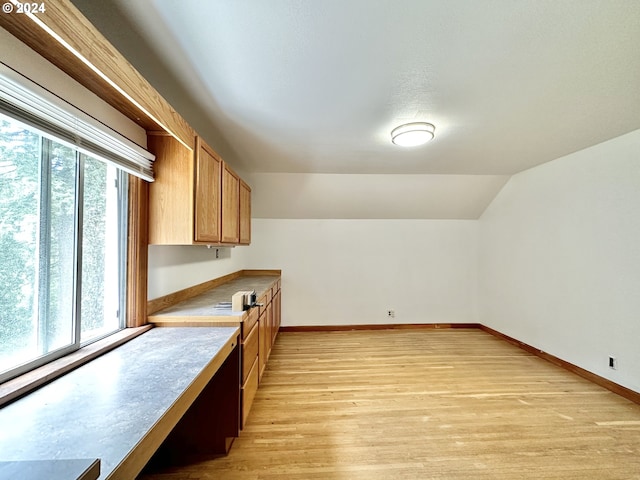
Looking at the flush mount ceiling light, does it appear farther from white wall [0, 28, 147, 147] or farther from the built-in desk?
the built-in desk

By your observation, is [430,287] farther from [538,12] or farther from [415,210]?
[538,12]

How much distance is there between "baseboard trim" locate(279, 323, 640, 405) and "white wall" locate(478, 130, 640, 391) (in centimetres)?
6

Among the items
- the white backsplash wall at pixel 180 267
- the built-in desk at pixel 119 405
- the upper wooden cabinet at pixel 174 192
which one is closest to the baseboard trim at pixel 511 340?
the white backsplash wall at pixel 180 267

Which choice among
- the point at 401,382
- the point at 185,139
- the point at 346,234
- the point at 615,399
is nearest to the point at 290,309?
the point at 346,234

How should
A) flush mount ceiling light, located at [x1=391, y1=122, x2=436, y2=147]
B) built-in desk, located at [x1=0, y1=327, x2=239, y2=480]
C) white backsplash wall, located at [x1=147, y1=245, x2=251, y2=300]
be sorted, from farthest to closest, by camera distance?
flush mount ceiling light, located at [x1=391, y1=122, x2=436, y2=147]
white backsplash wall, located at [x1=147, y1=245, x2=251, y2=300]
built-in desk, located at [x1=0, y1=327, x2=239, y2=480]

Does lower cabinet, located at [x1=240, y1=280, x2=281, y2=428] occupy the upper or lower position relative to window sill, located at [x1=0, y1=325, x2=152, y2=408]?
lower

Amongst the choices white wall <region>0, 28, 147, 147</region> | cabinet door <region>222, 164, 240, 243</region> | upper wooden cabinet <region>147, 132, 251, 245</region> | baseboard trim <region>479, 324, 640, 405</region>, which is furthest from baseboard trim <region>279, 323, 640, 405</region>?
white wall <region>0, 28, 147, 147</region>

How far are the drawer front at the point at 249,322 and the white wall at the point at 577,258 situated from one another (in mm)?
3423

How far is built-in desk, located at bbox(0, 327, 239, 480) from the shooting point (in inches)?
28.1

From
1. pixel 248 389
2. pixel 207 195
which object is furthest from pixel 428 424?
pixel 207 195

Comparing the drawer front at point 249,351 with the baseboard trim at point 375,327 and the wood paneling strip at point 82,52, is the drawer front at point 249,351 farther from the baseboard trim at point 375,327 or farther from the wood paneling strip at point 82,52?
the baseboard trim at point 375,327

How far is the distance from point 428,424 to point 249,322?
1636 millimetres

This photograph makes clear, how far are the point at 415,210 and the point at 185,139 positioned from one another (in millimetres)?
3659

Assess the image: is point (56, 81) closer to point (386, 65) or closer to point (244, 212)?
point (386, 65)
